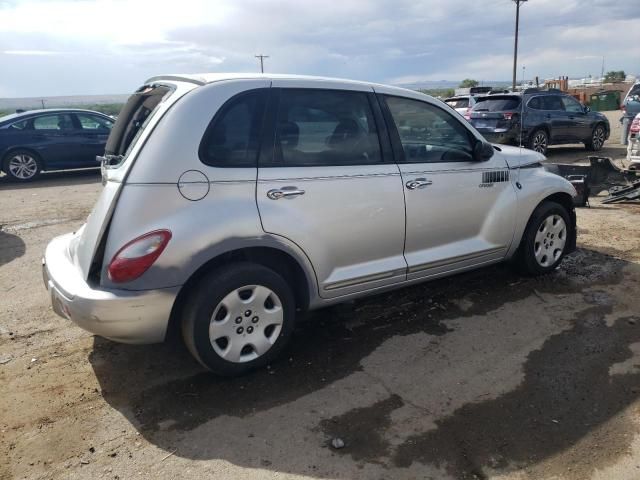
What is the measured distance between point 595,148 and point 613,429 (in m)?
13.5

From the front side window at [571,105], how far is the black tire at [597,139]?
802mm

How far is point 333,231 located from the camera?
132 inches

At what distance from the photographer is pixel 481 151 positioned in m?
4.07

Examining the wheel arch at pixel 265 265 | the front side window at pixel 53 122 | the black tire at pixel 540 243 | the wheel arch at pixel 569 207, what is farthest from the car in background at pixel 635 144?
the front side window at pixel 53 122

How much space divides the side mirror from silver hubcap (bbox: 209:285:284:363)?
205 centimetres

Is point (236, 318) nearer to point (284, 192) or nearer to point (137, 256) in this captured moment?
point (137, 256)

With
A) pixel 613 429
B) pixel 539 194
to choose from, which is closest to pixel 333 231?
pixel 613 429

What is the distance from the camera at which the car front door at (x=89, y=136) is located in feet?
38.5

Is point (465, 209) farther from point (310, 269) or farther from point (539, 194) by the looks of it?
point (310, 269)

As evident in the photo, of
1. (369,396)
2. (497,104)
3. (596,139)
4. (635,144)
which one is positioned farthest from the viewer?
(596,139)

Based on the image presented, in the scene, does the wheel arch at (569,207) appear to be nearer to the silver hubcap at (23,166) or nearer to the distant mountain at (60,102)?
the silver hubcap at (23,166)

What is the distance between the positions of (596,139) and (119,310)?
1456 centimetres

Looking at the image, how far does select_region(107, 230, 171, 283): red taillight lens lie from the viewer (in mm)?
2795

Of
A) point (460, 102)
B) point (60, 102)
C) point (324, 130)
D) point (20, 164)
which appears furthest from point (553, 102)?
point (60, 102)
